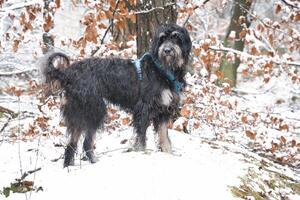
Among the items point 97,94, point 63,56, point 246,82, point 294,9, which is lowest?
point 246,82

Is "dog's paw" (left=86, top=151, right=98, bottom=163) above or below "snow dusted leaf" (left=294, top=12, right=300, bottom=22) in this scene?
below

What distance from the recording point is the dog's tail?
5.73 m

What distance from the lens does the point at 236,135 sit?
10367 mm

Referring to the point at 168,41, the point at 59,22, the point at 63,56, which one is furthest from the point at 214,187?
the point at 59,22

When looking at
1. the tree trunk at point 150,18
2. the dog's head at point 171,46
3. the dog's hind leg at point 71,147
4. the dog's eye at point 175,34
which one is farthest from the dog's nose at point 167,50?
the tree trunk at point 150,18

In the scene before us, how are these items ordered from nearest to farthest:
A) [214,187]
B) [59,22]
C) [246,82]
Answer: [214,187]
[246,82]
[59,22]

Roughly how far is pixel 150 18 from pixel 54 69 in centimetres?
215

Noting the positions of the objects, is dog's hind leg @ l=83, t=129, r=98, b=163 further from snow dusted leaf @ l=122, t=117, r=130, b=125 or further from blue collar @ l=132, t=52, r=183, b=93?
snow dusted leaf @ l=122, t=117, r=130, b=125

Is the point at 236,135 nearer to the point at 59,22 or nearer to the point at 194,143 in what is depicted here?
the point at 194,143

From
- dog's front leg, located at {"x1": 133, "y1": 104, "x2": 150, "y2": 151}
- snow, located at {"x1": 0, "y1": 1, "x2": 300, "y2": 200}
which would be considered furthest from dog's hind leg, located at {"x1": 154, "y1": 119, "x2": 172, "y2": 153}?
dog's front leg, located at {"x1": 133, "y1": 104, "x2": 150, "y2": 151}

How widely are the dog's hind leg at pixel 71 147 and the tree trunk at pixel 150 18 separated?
1.93 metres

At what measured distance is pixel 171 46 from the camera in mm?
5703

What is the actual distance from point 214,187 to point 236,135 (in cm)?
582

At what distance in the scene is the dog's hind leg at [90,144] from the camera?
19.7 feet
